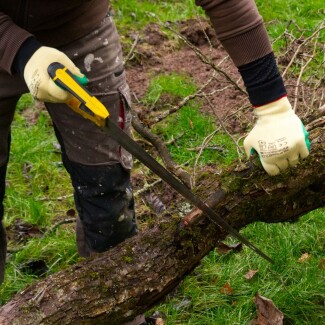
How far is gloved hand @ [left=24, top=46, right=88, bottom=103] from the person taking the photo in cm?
238

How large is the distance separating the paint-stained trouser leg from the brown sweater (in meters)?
0.07

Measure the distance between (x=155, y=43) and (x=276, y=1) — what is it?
122 centimetres

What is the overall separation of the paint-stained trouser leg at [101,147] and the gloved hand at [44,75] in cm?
40

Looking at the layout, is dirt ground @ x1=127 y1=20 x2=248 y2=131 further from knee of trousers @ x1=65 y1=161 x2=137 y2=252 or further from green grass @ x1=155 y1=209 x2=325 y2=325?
knee of trousers @ x1=65 y1=161 x2=137 y2=252

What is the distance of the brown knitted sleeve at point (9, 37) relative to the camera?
2.49 metres

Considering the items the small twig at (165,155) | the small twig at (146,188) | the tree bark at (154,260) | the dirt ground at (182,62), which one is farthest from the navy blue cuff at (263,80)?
the dirt ground at (182,62)

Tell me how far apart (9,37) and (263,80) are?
95 centimetres

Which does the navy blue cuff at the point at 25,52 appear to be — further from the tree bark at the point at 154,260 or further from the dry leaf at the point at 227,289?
the dry leaf at the point at 227,289

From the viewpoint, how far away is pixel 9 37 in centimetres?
250

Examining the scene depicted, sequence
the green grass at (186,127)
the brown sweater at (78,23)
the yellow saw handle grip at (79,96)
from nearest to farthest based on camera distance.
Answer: the yellow saw handle grip at (79,96)
the brown sweater at (78,23)
the green grass at (186,127)

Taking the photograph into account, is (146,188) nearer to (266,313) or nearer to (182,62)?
(266,313)

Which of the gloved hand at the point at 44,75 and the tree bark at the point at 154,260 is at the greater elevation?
the gloved hand at the point at 44,75

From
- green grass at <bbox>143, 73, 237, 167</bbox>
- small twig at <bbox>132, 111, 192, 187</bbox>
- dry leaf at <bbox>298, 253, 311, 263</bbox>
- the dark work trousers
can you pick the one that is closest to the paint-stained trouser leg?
the dark work trousers

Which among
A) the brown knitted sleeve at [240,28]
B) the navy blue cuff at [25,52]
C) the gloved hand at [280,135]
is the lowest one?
the gloved hand at [280,135]
